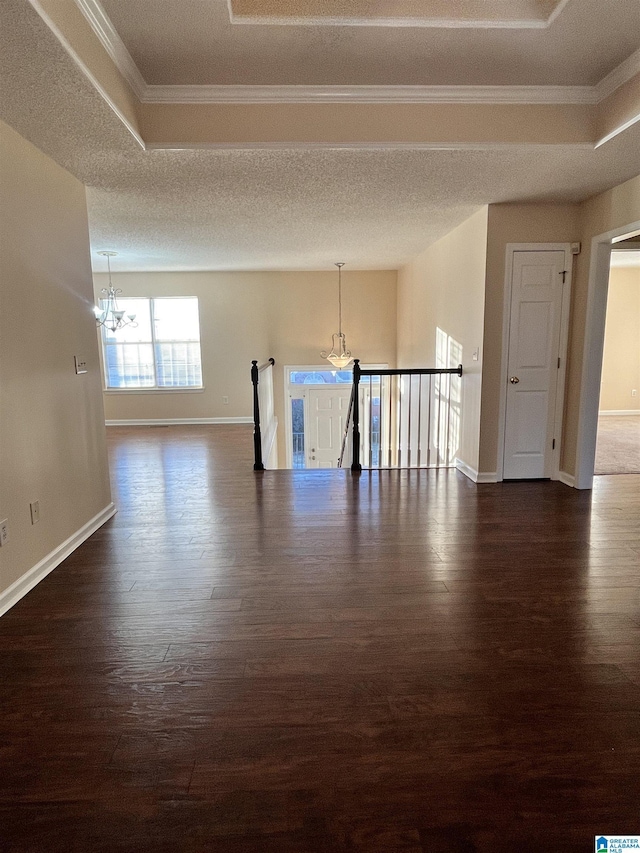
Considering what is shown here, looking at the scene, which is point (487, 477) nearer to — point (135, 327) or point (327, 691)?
point (327, 691)

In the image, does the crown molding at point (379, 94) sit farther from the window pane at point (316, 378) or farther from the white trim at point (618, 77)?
the window pane at point (316, 378)

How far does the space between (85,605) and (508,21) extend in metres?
Answer: 3.67

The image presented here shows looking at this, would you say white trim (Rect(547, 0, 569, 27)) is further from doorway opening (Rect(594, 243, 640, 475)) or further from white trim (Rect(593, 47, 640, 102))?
doorway opening (Rect(594, 243, 640, 475))

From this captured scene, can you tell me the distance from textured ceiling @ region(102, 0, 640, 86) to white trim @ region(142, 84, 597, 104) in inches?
1.7

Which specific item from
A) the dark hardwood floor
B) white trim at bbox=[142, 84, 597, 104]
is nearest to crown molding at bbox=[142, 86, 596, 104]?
white trim at bbox=[142, 84, 597, 104]

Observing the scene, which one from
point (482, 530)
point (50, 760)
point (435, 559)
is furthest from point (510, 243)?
point (50, 760)

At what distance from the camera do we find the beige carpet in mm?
5031

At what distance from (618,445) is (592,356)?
8.49 ft

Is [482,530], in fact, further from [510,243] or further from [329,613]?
[510,243]

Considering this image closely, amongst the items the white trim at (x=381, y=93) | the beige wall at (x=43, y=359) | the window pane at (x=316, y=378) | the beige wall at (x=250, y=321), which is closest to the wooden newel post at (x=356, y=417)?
the white trim at (x=381, y=93)

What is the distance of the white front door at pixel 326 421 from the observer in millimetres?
8781

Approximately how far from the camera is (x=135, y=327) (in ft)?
25.9

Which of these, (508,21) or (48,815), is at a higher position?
(508,21)

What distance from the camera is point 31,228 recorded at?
2.75 meters
